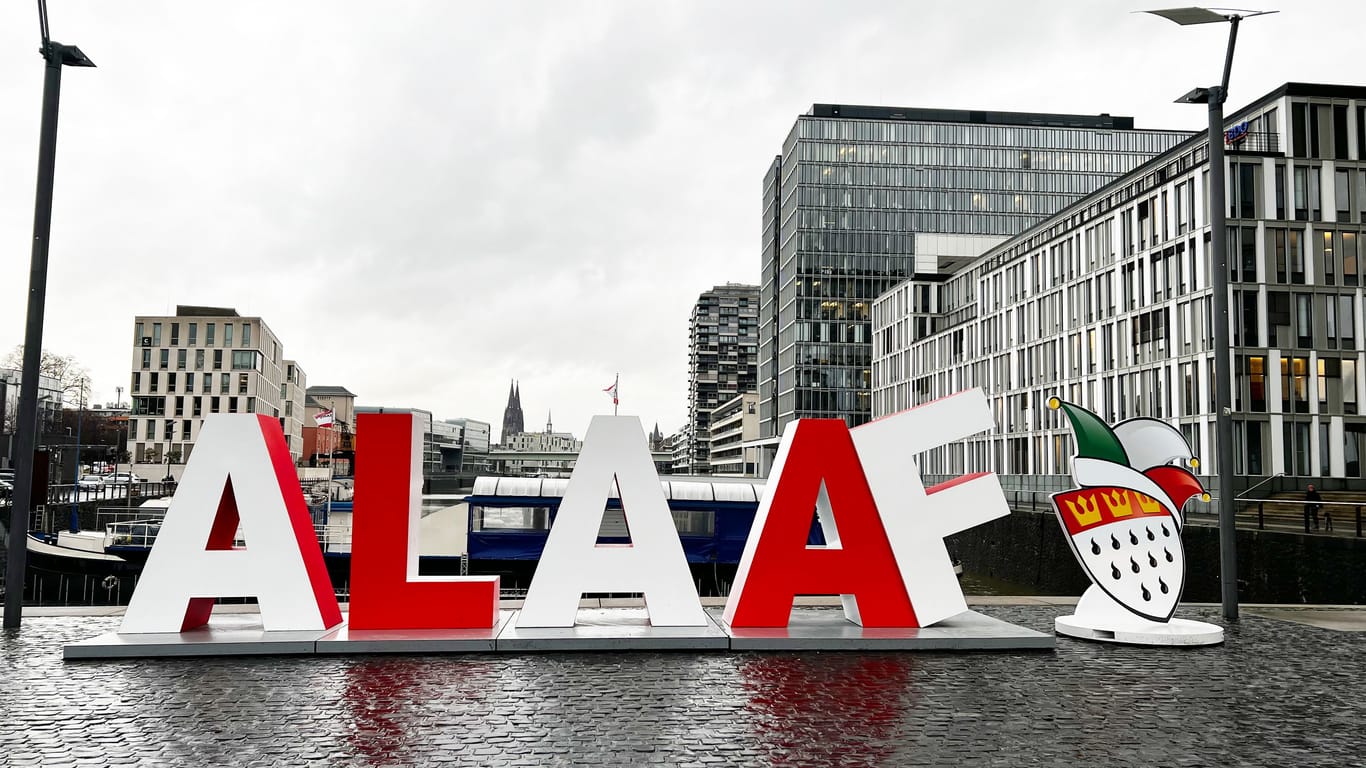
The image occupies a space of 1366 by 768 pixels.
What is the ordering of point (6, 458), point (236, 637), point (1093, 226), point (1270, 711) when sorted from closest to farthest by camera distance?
point (1270, 711), point (236, 637), point (1093, 226), point (6, 458)

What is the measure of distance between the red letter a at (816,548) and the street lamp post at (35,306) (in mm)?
9682

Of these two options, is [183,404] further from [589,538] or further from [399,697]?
[399,697]

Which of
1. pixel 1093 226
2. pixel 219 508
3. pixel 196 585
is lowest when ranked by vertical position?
pixel 196 585

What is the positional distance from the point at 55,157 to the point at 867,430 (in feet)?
39.3

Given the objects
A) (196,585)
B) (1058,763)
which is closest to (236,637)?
(196,585)

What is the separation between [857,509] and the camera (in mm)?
12641

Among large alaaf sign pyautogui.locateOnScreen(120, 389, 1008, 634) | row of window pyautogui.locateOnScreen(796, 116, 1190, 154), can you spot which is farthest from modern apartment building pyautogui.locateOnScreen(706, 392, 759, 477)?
large alaaf sign pyautogui.locateOnScreen(120, 389, 1008, 634)

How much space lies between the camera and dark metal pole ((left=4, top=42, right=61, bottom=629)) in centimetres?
1251

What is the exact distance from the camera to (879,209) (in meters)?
107

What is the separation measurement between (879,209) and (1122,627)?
325 feet

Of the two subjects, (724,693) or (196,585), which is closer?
(724,693)

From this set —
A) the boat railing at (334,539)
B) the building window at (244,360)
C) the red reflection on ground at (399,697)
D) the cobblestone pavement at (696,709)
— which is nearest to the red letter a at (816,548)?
the cobblestone pavement at (696,709)

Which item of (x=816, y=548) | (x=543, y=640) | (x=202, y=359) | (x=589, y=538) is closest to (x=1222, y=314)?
(x=816, y=548)

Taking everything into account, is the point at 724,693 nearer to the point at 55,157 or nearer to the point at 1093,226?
the point at 55,157
